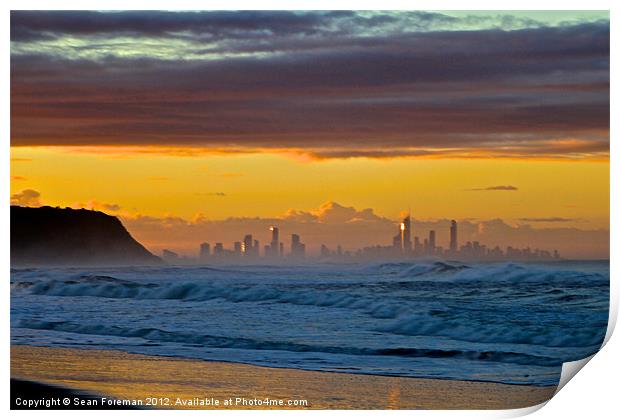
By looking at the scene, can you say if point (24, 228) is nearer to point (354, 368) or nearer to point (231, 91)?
point (231, 91)

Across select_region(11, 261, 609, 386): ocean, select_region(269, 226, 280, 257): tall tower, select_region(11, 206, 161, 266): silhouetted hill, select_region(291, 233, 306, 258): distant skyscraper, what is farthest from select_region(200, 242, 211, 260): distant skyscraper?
select_region(291, 233, 306, 258): distant skyscraper

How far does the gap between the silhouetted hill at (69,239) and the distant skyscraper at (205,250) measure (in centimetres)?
28

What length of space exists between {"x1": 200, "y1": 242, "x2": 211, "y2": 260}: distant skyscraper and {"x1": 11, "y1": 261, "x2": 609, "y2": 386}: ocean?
0.47 ft

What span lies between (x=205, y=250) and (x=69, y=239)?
0.89 meters

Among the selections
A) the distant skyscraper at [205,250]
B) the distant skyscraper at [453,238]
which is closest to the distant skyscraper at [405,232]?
the distant skyscraper at [453,238]

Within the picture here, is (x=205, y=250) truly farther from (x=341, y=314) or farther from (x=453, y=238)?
(x=453, y=238)

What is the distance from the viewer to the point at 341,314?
7879 millimetres

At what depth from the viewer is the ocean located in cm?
729

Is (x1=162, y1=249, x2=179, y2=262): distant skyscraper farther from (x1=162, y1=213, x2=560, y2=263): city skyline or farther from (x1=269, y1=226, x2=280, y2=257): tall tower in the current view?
(x1=269, y1=226, x2=280, y2=257): tall tower

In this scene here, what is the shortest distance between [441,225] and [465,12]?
1.33m

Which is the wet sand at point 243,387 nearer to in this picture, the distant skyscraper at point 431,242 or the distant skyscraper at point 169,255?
the distant skyscraper at point 169,255

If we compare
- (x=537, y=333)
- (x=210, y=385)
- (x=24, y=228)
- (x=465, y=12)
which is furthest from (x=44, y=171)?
(x=537, y=333)

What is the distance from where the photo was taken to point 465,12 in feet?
23.0

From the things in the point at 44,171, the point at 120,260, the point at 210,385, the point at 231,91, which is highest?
the point at 231,91
